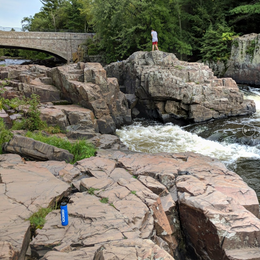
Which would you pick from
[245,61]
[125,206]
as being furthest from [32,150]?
[245,61]

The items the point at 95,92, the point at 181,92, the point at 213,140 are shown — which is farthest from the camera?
the point at 181,92

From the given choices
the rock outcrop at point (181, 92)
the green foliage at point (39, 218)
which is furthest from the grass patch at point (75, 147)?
the rock outcrop at point (181, 92)

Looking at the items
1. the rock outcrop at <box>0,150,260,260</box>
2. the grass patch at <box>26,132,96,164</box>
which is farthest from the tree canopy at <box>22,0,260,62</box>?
the rock outcrop at <box>0,150,260,260</box>

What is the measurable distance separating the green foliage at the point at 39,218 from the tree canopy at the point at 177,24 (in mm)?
21078

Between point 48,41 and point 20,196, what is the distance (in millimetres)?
30616

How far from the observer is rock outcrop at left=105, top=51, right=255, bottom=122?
15.4 m

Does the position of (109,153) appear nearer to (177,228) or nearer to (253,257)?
(177,228)

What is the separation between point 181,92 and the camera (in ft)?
50.7

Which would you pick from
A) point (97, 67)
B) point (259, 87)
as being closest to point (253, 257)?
point (97, 67)

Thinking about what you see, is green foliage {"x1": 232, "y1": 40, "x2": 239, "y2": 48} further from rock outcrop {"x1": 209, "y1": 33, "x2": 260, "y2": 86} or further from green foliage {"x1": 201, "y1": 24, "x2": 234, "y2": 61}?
green foliage {"x1": 201, "y1": 24, "x2": 234, "y2": 61}

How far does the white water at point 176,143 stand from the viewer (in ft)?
35.9

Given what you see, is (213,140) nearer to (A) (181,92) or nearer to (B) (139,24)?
(A) (181,92)

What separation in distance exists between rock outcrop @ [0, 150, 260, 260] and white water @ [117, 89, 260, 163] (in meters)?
4.07

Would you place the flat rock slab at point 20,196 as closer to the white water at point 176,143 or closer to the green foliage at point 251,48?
the white water at point 176,143
